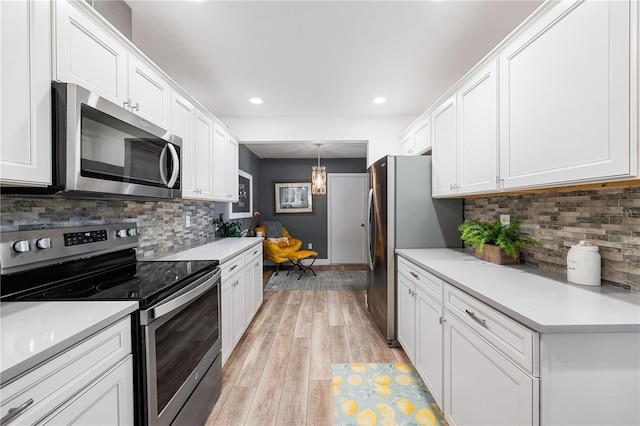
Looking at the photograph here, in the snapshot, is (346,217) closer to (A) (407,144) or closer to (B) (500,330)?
(A) (407,144)

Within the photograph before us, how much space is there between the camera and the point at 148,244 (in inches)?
83.3

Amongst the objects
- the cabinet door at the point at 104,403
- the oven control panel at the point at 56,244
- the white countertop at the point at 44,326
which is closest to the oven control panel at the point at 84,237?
the oven control panel at the point at 56,244

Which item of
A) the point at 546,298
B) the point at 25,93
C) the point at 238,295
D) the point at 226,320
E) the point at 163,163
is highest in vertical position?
the point at 25,93

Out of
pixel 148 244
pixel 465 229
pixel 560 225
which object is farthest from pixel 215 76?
pixel 560 225

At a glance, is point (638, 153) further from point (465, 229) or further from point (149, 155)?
point (149, 155)

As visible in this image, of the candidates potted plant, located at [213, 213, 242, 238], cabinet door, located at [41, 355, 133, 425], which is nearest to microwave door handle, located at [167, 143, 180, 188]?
cabinet door, located at [41, 355, 133, 425]

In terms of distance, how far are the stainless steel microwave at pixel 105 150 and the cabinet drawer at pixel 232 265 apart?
665mm

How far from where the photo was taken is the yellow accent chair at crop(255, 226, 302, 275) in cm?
488

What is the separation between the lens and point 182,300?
4.42 ft

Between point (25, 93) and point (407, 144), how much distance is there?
3.24 metres

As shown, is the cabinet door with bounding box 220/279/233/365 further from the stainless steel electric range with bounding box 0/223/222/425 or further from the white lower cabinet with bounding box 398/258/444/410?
the white lower cabinet with bounding box 398/258/444/410

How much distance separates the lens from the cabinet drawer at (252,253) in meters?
2.73

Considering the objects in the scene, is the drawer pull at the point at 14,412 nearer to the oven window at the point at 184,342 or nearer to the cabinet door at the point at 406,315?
the oven window at the point at 184,342

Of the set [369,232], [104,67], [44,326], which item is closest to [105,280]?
[44,326]
